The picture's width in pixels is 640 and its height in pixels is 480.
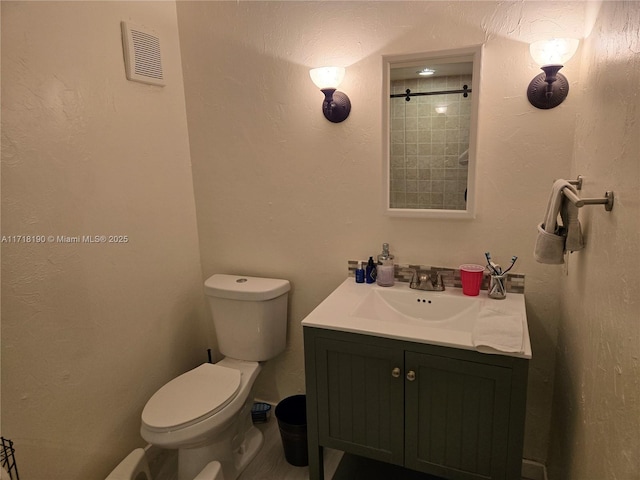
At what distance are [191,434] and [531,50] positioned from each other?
6.23ft

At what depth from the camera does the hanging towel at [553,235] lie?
1.14 meters

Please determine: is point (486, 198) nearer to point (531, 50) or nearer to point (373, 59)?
point (531, 50)

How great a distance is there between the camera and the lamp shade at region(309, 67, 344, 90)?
1678 mm

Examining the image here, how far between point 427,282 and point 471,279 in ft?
0.59

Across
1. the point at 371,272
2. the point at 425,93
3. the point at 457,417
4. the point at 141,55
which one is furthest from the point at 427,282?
the point at 141,55

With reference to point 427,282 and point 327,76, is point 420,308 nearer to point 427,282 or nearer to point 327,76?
point 427,282

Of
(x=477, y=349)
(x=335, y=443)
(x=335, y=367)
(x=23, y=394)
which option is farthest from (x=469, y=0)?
(x=23, y=394)

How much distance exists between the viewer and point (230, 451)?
1.83 metres

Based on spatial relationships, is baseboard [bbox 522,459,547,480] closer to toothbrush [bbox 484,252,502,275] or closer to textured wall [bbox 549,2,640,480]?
textured wall [bbox 549,2,640,480]

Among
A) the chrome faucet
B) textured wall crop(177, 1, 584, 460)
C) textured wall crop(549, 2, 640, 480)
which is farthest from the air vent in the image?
textured wall crop(549, 2, 640, 480)

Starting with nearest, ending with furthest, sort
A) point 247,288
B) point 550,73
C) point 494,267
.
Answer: point 550,73 → point 494,267 → point 247,288

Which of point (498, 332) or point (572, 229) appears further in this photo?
point (498, 332)

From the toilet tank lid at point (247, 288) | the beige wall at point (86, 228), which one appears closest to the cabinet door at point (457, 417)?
the toilet tank lid at point (247, 288)

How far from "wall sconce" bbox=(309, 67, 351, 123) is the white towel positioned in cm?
101
